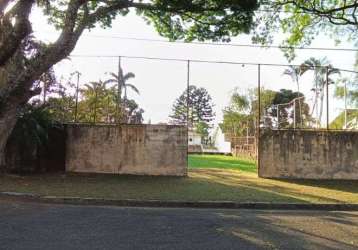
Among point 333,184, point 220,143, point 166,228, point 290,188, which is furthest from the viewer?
point 220,143

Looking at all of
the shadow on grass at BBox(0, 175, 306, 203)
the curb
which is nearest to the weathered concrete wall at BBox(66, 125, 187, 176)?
the shadow on grass at BBox(0, 175, 306, 203)

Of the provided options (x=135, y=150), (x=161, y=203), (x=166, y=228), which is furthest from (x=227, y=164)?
(x=166, y=228)

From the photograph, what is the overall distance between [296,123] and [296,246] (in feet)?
43.9

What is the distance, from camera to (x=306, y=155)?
18.1m

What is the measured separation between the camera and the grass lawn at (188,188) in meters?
13.2

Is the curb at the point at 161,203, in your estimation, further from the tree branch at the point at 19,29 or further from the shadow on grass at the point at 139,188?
the tree branch at the point at 19,29

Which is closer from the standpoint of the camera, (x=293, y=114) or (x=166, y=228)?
(x=166, y=228)

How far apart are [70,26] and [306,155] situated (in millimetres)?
10342

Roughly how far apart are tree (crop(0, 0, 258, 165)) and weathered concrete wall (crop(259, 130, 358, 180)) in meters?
4.38

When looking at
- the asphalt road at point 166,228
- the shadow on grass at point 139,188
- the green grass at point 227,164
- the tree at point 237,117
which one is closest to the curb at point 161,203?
the shadow on grass at point 139,188

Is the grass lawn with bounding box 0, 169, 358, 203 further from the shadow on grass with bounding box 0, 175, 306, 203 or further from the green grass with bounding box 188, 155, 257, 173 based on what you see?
the green grass with bounding box 188, 155, 257, 173

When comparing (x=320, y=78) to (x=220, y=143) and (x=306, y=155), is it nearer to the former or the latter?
(x=306, y=155)

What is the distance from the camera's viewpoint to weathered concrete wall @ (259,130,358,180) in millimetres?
18000

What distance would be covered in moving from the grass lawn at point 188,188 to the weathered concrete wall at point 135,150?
1.90 ft
